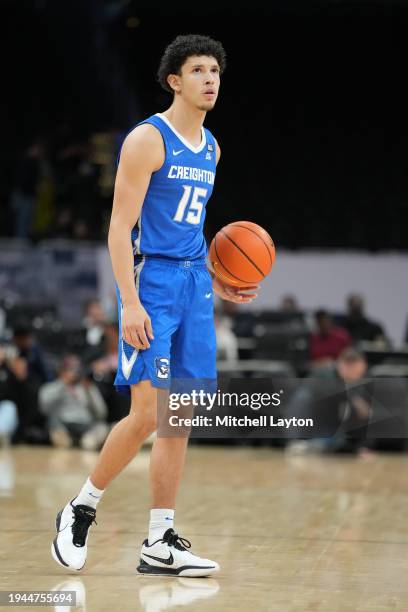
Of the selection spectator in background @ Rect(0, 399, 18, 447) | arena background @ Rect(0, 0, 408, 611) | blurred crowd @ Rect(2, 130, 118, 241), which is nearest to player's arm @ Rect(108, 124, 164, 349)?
spectator in background @ Rect(0, 399, 18, 447)

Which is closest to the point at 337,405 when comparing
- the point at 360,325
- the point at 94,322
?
the point at 94,322

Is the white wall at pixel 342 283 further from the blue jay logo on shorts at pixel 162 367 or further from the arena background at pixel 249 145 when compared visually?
the blue jay logo on shorts at pixel 162 367

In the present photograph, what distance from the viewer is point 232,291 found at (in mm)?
4895

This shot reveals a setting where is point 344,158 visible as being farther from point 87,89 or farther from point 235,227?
point 235,227

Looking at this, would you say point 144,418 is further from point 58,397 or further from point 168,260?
point 58,397

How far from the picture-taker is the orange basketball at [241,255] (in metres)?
4.85

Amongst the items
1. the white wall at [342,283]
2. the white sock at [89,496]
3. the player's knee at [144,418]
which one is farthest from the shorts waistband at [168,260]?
the white wall at [342,283]

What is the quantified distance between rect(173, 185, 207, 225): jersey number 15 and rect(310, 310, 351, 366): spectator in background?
8.13 metres

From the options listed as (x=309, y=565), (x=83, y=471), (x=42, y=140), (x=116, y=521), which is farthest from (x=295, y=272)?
(x=309, y=565)

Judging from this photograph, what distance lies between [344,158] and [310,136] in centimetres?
68

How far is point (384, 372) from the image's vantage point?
1166cm

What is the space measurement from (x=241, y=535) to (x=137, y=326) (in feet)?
5.29

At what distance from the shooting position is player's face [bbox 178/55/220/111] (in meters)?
4.55

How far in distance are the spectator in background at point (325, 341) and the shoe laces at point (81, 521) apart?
8.20 meters
